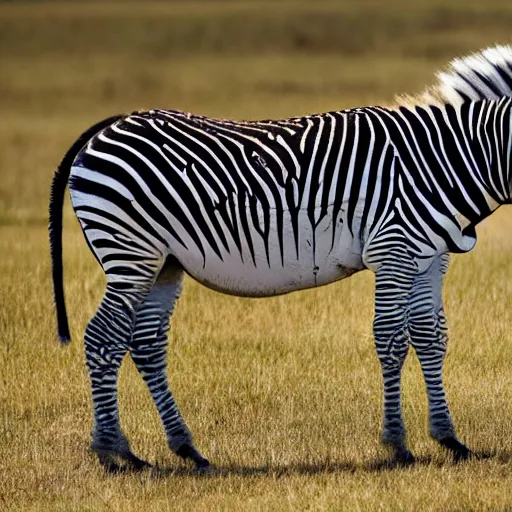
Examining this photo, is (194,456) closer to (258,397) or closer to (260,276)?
(260,276)

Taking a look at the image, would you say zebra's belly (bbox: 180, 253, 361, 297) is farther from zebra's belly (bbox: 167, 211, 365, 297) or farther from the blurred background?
the blurred background

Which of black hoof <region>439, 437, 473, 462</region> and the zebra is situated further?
black hoof <region>439, 437, 473, 462</region>

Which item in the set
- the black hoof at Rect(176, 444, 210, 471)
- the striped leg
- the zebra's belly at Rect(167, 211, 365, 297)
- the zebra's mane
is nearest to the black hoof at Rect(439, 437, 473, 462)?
the striped leg

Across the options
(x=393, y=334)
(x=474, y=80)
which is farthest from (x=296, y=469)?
(x=474, y=80)

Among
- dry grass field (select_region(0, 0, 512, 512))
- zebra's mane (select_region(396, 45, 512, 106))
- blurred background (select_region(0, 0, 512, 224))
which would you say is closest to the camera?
dry grass field (select_region(0, 0, 512, 512))

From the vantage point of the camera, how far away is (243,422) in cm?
821

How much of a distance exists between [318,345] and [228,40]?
49903 millimetres

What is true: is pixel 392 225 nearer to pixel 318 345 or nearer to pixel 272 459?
pixel 272 459

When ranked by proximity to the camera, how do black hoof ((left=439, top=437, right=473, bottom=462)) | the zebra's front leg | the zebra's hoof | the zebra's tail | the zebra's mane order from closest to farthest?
the zebra's front leg < the zebra's hoof < black hoof ((left=439, top=437, right=473, bottom=462)) < the zebra's mane < the zebra's tail

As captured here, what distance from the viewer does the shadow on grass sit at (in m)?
7.15

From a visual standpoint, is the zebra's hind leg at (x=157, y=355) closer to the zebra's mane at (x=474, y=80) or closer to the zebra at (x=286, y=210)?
the zebra at (x=286, y=210)

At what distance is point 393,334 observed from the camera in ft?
23.8

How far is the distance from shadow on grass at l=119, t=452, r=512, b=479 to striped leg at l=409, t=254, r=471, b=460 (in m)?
0.21

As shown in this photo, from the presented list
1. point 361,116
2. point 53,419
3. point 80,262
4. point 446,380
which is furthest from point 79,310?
point 361,116
